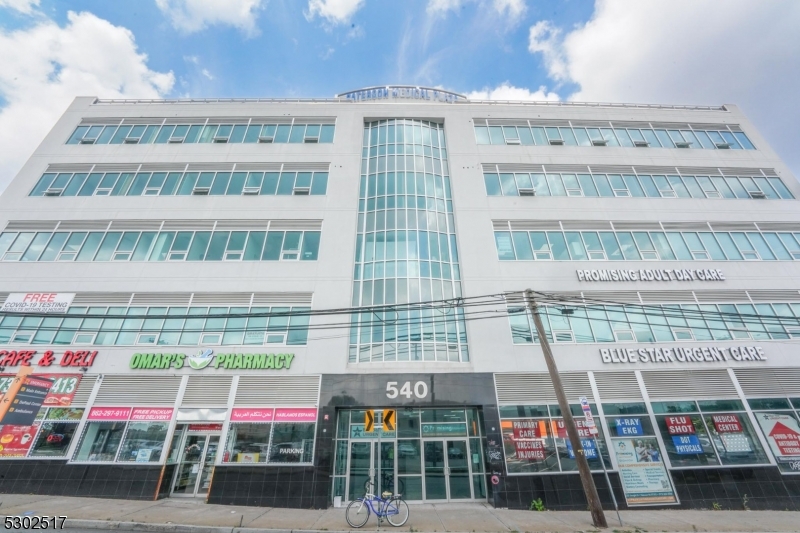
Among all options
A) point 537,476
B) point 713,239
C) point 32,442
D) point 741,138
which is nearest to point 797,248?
point 713,239

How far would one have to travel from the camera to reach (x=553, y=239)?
18500 mm

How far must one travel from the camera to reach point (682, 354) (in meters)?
15.6

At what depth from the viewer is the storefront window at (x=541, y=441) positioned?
13641 mm

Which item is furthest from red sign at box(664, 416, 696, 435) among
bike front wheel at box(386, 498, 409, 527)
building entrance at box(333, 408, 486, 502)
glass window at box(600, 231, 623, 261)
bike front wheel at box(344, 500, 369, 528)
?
bike front wheel at box(344, 500, 369, 528)

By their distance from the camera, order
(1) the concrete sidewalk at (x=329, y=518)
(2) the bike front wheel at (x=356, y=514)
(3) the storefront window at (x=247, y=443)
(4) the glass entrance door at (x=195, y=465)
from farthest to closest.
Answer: (4) the glass entrance door at (x=195, y=465) → (3) the storefront window at (x=247, y=443) → (2) the bike front wheel at (x=356, y=514) → (1) the concrete sidewalk at (x=329, y=518)

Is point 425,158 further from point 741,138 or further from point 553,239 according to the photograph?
point 741,138

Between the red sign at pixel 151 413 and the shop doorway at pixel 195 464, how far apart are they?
41.7 inches

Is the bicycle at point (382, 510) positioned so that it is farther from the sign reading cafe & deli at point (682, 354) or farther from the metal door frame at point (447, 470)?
the sign reading cafe & deli at point (682, 354)

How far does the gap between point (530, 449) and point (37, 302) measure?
23348 mm

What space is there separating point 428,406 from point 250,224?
13120mm

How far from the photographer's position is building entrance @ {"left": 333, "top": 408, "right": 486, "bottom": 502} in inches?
542

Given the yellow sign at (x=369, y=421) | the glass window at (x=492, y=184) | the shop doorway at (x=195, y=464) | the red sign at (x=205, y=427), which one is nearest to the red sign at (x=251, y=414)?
the red sign at (x=205, y=427)

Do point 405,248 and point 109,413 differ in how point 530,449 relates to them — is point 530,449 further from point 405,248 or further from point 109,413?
point 109,413

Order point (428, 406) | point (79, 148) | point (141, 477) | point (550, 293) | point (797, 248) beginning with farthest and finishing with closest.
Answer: point (79, 148), point (797, 248), point (550, 293), point (428, 406), point (141, 477)
